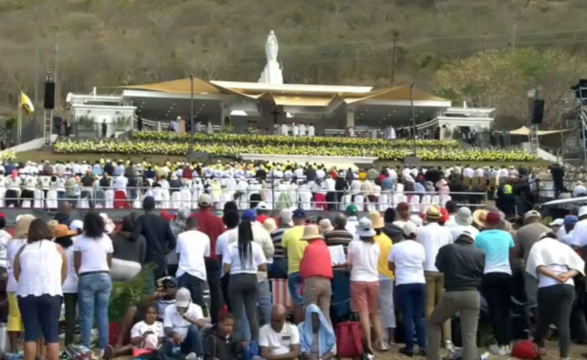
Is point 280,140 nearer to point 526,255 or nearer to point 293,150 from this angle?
point 293,150

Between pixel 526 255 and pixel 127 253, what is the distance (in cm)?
504

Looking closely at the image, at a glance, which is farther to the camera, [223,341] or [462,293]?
[462,293]

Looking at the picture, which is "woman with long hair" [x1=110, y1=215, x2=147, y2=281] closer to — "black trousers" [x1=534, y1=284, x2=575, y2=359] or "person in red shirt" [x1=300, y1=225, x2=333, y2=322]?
"person in red shirt" [x1=300, y1=225, x2=333, y2=322]

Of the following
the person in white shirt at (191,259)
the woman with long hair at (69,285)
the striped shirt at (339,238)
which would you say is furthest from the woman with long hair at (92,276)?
the striped shirt at (339,238)

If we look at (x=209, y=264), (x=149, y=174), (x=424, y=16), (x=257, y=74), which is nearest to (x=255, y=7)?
(x=424, y=16)

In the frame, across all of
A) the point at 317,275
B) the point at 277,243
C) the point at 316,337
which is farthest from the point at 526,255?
the point at 277,243

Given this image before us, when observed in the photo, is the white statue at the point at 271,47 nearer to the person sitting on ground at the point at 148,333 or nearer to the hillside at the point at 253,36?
the hillside at the point at 253,36

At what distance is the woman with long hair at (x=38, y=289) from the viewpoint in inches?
363

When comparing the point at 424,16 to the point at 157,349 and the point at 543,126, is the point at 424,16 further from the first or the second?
the point at 157,349

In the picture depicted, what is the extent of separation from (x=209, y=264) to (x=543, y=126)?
5644 centimetres

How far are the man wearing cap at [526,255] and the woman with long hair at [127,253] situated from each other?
4730mm

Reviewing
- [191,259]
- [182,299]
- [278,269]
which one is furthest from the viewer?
[278,269]

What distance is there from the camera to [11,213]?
2177 centimetres

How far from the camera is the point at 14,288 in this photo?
10172 millimetres
